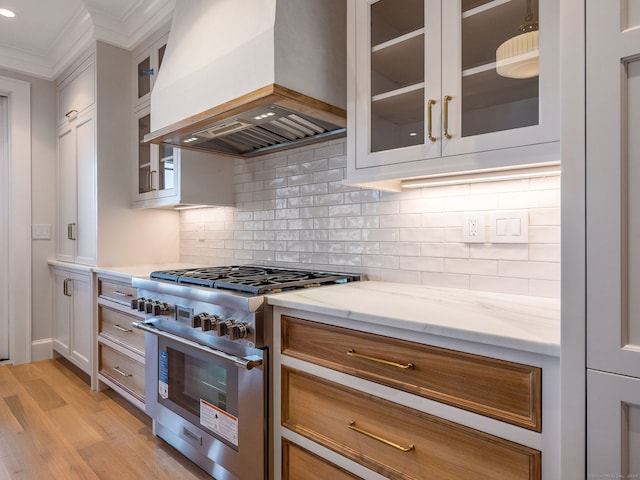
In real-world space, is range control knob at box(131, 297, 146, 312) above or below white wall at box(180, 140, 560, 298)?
below

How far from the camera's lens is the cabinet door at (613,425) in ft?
2.48

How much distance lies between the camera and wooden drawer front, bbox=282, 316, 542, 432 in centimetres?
89

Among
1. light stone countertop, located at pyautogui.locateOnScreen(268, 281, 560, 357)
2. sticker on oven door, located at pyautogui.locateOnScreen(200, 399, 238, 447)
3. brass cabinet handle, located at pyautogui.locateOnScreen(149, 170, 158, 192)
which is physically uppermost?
brass cabinet handle, located at pyautogui.locateOnScreen(149, 170, 158, 192)

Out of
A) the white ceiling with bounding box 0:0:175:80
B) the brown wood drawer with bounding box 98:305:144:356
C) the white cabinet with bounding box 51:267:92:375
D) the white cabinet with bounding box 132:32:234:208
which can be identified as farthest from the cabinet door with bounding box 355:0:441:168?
the white cabinet with bounding box 51:267:92:375

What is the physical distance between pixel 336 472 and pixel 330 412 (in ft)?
0.62

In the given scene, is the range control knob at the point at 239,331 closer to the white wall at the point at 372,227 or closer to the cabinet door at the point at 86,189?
the white wall at the point at 372,227

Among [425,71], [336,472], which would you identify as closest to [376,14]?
[425,71]

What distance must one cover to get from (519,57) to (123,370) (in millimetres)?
2571

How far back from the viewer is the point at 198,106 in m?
1.80

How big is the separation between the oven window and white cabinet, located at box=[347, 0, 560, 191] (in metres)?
1.02

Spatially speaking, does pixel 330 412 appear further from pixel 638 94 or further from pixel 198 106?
pixel 198 106

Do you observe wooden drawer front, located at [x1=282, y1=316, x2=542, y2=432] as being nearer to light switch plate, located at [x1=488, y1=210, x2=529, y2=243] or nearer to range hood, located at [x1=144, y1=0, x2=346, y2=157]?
light switch plate, located at [x1=488, y1=210, x2=529, y2=243]

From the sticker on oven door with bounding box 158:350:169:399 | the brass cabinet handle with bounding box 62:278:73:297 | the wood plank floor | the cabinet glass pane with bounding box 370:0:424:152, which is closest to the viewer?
the cabinet glass pane with bounding box 370:0:424:152

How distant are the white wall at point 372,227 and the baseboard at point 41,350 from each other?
1.77 meters
